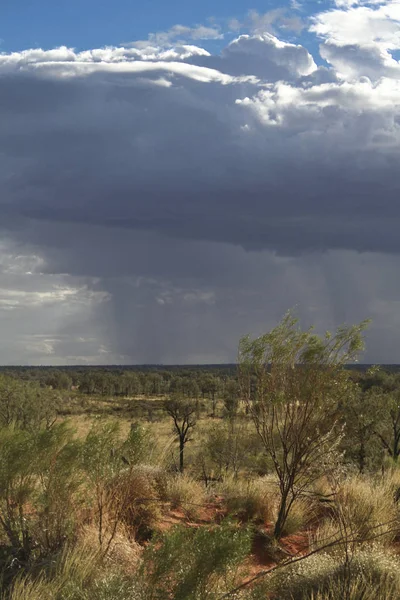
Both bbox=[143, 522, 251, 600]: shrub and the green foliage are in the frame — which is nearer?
bbox=[143, 522, 251, 600]: shrub

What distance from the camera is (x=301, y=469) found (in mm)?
11641

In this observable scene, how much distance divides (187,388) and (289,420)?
260ft

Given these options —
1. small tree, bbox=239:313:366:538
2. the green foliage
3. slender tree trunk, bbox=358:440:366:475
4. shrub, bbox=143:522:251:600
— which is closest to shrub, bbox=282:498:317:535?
small tree, bbox=239:313:366:538

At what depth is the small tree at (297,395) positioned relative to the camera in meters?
11.5

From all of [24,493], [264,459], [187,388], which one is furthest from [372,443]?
[187,388]

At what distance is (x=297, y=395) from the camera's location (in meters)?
11.6

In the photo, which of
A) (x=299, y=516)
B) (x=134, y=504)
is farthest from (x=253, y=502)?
(x=134, y=504)

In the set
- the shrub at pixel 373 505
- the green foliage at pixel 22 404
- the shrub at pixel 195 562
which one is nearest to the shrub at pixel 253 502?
the shrub at pixel 373 505

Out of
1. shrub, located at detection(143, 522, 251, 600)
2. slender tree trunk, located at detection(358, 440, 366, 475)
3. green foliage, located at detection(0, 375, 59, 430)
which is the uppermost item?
shrub, located at detection(143, 522, 251, 600)

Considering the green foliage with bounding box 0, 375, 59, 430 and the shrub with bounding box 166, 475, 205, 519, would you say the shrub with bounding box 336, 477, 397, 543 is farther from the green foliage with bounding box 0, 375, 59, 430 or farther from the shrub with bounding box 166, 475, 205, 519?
the green foliage with bounding box 0, 375, 59, 430

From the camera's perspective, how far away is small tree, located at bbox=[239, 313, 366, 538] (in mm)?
11453

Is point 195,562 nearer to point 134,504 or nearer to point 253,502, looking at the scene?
point 134,504

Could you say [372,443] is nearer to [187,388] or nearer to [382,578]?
[382,578]

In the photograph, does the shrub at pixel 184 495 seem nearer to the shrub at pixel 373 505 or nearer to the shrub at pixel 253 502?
the shrub at pixel 253 502
